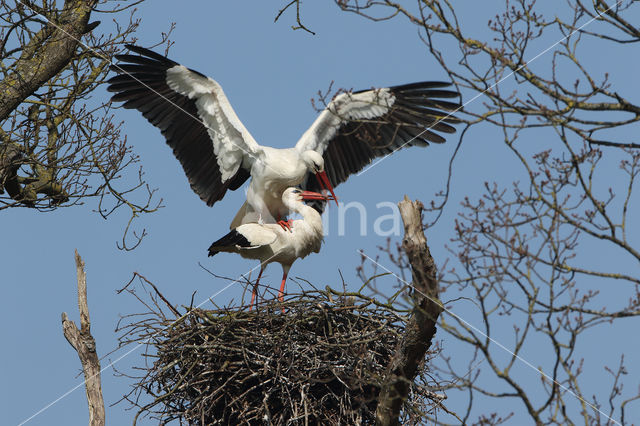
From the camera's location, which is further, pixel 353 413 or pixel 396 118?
pixel 396 118

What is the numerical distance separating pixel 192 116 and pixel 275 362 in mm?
3333

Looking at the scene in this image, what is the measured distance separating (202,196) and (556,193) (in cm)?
463

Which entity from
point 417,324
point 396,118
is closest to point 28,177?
point 396,118

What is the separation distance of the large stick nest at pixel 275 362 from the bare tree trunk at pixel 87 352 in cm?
85

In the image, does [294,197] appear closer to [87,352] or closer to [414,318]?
[87,352]

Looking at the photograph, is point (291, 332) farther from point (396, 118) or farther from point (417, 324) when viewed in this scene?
point (396, 118)

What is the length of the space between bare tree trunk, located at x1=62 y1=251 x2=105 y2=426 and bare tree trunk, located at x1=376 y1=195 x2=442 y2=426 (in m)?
2.84

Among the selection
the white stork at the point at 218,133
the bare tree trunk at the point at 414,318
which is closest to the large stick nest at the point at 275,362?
the bare tree trunk at the point at 414,318

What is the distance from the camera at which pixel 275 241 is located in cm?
747

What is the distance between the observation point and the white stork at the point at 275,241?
24.3 feet

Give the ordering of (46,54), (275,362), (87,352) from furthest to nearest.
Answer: (46,54) → (87,352) → (275,362)

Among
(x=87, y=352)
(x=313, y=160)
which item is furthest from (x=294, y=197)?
(x=87, y=352)

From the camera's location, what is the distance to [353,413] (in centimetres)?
604

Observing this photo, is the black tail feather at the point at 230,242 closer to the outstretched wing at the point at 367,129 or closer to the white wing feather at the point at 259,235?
the white wing feather at the point at 259,235
